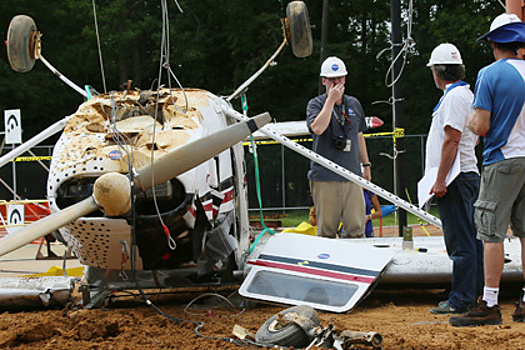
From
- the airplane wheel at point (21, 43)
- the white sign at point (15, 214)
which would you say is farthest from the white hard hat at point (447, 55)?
the white sign at point (15, 214)

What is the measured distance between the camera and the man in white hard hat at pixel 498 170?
189 inches

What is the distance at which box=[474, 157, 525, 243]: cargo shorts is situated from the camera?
478 centimetres

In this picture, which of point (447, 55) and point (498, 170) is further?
point (447, 55)

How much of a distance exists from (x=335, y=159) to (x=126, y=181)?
3481 mm

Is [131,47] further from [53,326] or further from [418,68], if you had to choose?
[53,326]

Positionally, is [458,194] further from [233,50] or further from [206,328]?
[233,50]

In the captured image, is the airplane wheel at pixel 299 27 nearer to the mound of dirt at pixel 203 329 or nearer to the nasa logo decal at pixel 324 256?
the nasa logo decal at pixel 324 256

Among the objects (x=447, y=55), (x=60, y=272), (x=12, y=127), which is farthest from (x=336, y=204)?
(x=12, y=127)

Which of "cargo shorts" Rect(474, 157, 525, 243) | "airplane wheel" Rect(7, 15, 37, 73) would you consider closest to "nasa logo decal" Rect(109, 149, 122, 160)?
"airplane wheel" Rect(7, 15, 37, 73)

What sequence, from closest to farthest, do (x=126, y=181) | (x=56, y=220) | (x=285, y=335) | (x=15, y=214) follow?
1. (x=285, y=335)
2. (x=126, y=181)
3. (x=56, y=220)
4. (x=15, y=214)

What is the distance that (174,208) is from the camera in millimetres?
5070

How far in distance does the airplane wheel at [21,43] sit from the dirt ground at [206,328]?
2201 millimetres

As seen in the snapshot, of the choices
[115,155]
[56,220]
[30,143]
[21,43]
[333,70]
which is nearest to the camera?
[56,220]

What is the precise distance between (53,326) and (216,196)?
169 centimetres
